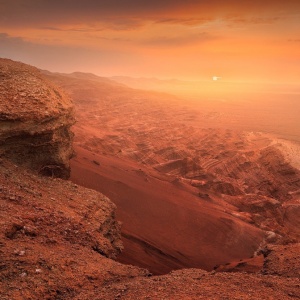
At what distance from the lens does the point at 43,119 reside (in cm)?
843

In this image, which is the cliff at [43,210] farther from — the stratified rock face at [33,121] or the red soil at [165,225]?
the red soil at [165,225]

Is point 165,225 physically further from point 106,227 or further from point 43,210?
point 43,210

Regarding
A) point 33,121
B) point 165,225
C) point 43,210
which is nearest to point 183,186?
point 165,225

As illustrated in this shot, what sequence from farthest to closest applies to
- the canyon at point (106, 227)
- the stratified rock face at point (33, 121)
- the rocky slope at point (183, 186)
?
the rocky slope at point (183, 186)
the stratified rock face at point (33, 121)
the canyon at point (106, 227)

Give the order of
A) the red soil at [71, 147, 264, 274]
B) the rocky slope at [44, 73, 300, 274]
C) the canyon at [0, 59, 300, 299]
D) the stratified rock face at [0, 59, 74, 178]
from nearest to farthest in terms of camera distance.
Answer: the canyon at [0, 59, 300, 299]
the stratified rock face at [0, 59, 74, 178]
the red soil at [71, 147, 264, 274]
the rocky slope at [44, 73, 300, 274]

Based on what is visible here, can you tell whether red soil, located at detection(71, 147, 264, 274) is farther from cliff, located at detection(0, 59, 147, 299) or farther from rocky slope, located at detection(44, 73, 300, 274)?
cliff, located at detection(0, 59, 147, 299)

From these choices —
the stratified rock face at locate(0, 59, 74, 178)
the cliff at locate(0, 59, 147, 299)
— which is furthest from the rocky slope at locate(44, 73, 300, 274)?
the stratified rock face at locate(0, 59, 74, 178)

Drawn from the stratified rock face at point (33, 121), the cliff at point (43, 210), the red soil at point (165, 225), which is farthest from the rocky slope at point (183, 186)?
the stratified rock face at point (33, 121)

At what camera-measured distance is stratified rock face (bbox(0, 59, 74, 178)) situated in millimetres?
8016

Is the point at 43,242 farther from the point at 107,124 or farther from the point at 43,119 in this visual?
the point at 107,124

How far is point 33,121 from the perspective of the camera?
27.1ft

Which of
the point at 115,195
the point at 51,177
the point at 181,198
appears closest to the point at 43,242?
the point at 51,177

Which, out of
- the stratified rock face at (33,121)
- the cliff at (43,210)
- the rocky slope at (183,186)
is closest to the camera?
the cliff at (43,210)

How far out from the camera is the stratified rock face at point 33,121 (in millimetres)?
8016
